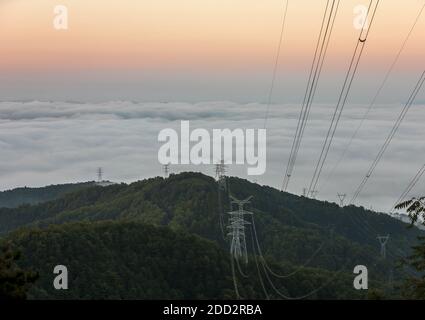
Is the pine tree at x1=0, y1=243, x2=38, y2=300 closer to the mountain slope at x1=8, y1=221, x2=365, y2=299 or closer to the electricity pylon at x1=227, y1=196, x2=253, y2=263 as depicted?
the mountain slope at x1=8, y1=221, x2=365, y2=299

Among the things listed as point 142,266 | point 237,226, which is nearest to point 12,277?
point 237,226

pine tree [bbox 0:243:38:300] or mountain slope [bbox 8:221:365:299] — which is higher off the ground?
mountain slope [bbox 8:221:365:299]

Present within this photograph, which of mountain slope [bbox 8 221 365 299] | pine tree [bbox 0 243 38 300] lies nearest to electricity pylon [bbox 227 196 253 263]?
mountain slope [bbox 8 221 365 299]

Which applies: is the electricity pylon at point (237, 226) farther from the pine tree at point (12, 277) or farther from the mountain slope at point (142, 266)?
the pine tree at point (12, 277)

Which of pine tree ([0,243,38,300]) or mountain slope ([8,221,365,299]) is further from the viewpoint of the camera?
mountain slope ([8,221,365,299])

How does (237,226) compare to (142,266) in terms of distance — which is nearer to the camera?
(237,226)

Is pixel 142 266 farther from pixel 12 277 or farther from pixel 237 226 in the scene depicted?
pixel 12 277

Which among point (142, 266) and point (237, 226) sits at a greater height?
point (237, 226)

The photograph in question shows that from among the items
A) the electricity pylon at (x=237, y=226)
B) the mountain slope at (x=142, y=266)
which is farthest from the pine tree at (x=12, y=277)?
the electricity pylon at (x=237, y=226)
